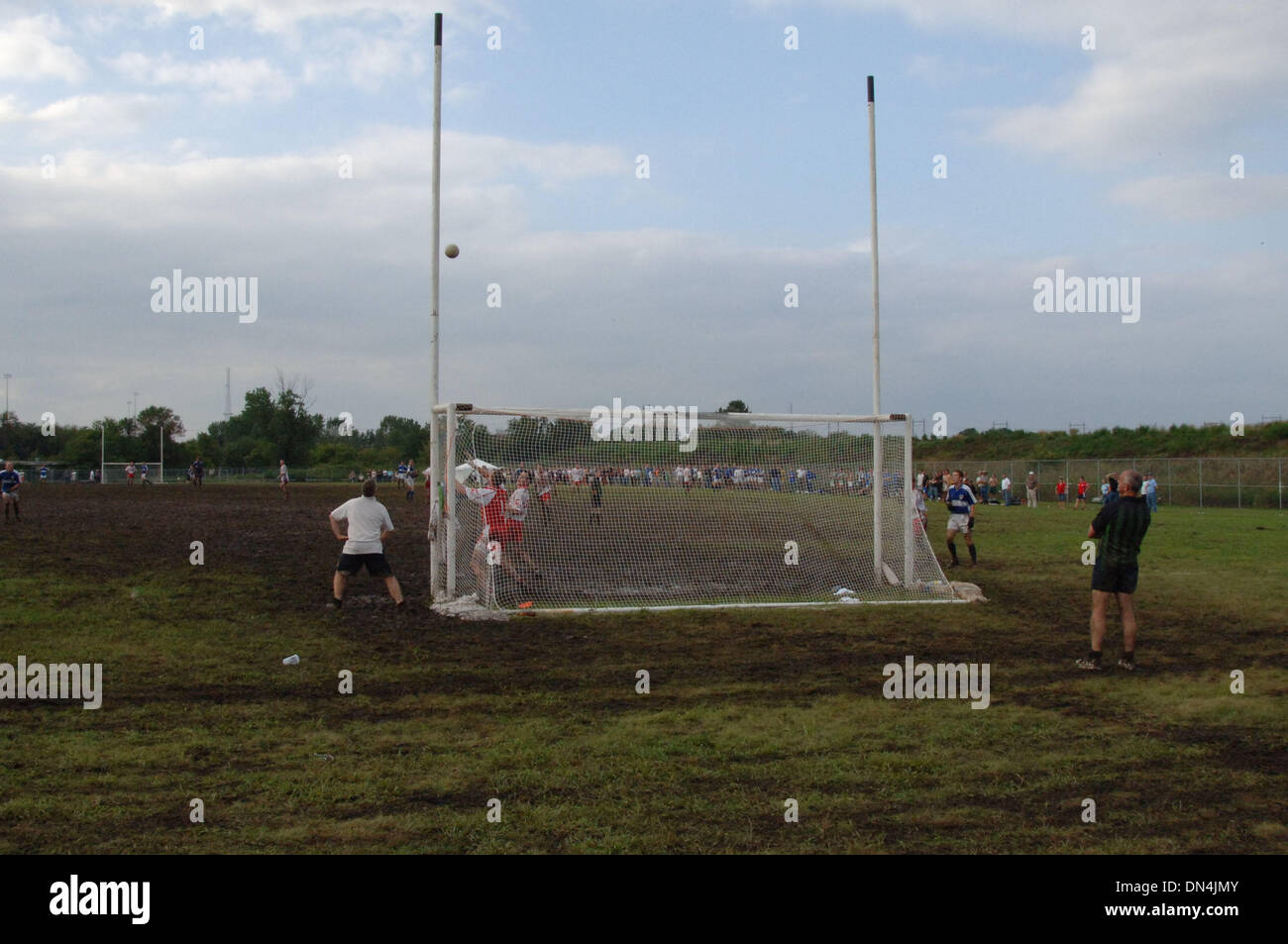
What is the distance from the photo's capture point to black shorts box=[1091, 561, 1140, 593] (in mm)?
9000

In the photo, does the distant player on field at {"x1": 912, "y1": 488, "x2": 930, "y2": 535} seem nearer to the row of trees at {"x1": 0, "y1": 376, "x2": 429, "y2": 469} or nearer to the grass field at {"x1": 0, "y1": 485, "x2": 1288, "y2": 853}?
the grass field at {"x1": 0, "y1": 485, "x2": 1288, "y2": 853}

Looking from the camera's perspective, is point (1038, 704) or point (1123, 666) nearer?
point (1038, 704)

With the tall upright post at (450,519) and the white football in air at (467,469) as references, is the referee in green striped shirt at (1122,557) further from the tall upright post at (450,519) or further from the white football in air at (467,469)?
the white football in air at (467,469)

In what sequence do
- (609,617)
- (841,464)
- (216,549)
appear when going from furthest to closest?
(216,549), (841,464), (609,617)

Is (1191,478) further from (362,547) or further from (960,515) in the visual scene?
(362,547)

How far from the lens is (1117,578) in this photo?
9.01m

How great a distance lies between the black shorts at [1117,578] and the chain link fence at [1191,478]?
32513 millimetres

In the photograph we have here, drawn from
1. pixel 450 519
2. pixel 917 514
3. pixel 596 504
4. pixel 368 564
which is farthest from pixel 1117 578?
pixel 368 564

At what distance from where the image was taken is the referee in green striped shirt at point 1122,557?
894cm

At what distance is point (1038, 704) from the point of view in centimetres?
769

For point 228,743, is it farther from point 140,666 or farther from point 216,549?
point 216,549
